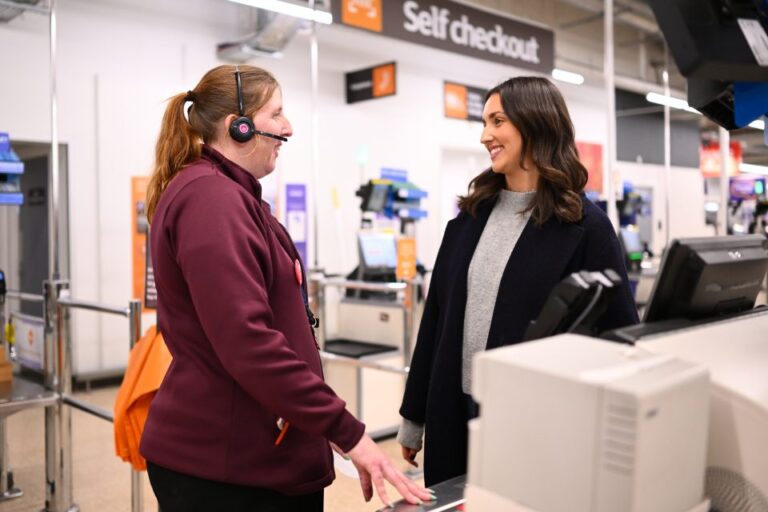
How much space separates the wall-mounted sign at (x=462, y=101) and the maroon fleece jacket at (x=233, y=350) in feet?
27.0

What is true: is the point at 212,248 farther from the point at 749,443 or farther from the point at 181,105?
the point at 749,443

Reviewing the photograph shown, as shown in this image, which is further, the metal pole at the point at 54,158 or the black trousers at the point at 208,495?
the metal pole at the point at 54,158

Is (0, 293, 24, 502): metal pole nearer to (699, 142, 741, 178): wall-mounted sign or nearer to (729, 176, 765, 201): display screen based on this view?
(729, 176, 765, 201): display screen

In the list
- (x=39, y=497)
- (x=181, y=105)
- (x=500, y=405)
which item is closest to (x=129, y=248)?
(x=39, y=497)

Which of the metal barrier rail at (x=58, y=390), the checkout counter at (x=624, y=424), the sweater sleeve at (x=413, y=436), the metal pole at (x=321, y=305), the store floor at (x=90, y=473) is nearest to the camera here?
the checkout counter at (x=624, y=424)

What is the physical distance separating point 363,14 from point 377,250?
1.88 metres

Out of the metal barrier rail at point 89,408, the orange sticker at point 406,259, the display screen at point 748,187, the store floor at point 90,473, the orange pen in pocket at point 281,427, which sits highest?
the display screen at point 748,187

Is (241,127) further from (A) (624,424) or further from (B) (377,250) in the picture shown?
(B) (377,250)

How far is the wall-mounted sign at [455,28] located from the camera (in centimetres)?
553

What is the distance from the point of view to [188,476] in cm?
140

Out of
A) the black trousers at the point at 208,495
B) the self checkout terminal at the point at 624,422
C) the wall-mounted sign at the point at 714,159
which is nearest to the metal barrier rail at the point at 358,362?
the black trousers at the point at 208,495

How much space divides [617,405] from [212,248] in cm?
79

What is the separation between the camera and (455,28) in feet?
20.0

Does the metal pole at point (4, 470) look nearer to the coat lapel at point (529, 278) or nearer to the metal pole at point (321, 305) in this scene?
the metal pole at point (321, 305)
